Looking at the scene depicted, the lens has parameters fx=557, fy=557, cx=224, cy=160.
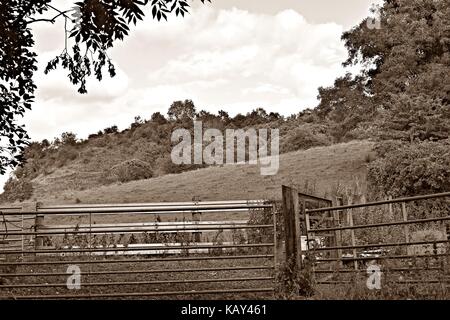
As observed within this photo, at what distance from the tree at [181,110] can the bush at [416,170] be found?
57991 mm

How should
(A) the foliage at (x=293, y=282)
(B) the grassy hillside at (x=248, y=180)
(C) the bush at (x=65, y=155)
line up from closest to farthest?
1. (A) the foliage at (x=293, y=282)
2. (B) the grassy hillside at (x=248, y=180)
3. (C) the bush at (x=65, y=155)

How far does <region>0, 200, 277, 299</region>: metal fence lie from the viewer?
28.0ft

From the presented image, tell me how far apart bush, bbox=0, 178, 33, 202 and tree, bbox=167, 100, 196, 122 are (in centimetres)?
2860

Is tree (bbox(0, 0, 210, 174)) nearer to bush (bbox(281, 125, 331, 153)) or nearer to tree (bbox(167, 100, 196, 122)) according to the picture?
bush (bbox(281, 125, 331, 153))

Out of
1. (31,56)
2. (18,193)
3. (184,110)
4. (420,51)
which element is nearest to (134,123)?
(184,110)

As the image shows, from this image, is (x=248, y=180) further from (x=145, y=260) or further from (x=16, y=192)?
(x=16, y=192)

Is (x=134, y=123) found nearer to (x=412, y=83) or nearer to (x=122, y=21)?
(x=412, y=83)

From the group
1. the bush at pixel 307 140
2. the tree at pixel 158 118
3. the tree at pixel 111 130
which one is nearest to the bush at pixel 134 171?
the bush at pixel 307 140

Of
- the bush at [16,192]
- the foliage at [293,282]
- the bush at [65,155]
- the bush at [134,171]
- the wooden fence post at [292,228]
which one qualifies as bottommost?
the foliage at [293,282]

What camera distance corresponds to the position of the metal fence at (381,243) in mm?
7738

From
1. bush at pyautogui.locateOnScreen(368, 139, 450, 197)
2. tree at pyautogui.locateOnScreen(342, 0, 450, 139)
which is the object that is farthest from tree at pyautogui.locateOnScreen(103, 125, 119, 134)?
bush at pyautogui.locateOnScreen(368, 139, 450, 197)

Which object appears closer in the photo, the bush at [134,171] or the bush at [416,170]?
the bush at [416,170]

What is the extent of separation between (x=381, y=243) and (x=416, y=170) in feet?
43.0

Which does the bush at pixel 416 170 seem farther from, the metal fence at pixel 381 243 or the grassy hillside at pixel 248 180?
the grassy hillside at pixel 248 180
